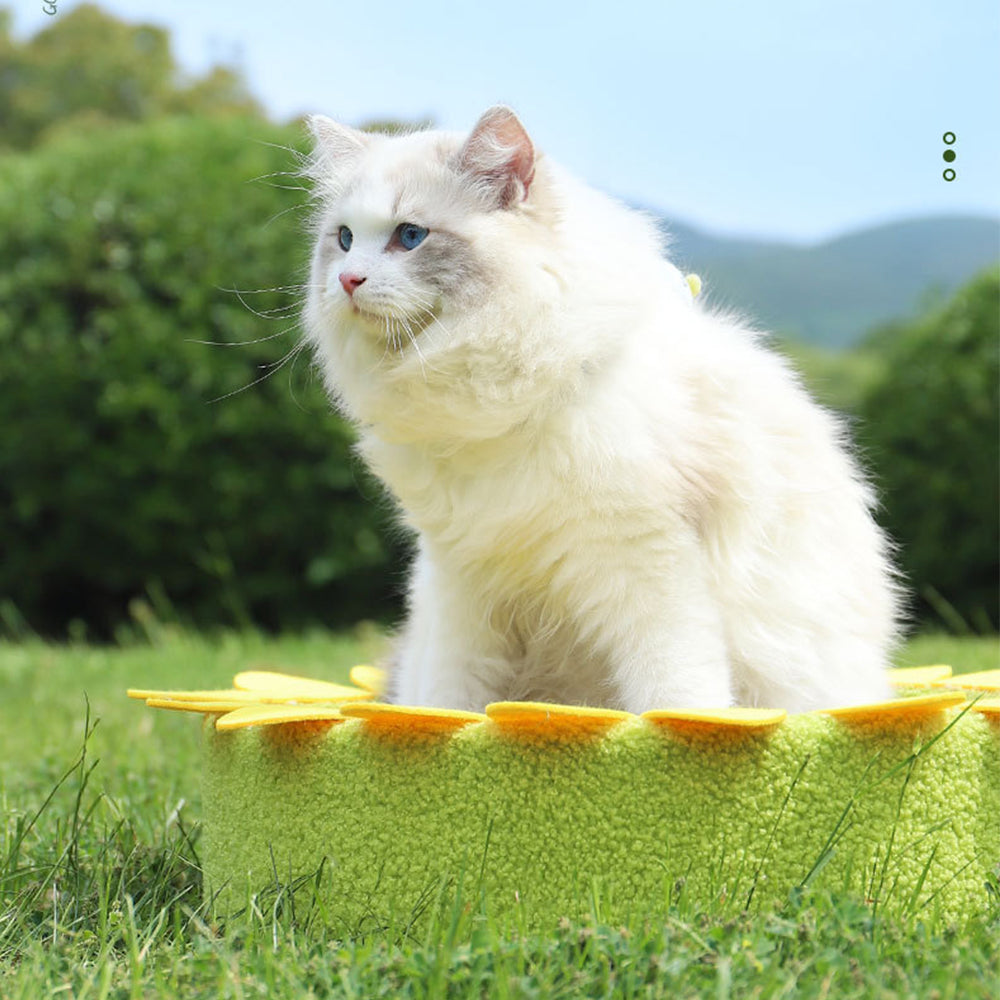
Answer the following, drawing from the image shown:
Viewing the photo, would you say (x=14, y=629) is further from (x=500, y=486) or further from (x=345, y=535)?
(x=500, y=486)

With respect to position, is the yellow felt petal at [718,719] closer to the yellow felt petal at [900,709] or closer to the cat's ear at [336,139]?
the yellow felt petal at [900,709]

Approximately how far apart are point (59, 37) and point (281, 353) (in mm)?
9176

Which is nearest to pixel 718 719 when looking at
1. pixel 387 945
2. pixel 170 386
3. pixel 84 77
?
pixel 387 945

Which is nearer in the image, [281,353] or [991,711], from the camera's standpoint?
[991,711]

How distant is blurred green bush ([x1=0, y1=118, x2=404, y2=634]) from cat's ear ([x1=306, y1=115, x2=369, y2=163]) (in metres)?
3.31

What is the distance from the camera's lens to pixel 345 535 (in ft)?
19.2

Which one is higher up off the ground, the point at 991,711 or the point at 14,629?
the point at 991,711

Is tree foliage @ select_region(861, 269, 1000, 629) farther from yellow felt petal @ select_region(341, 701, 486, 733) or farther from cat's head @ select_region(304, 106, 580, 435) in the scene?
yellow felt petal @ select_region(341, 701, 486, 733)

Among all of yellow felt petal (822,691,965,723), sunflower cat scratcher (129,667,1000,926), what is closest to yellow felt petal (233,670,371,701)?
sunflower cat scratcher (129,667,1000,926)

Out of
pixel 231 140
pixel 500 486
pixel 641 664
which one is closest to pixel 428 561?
pixel 500 486

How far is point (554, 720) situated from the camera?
1873 mm

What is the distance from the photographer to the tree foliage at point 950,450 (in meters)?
5.93

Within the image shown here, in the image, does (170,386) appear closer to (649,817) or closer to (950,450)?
(950,450)

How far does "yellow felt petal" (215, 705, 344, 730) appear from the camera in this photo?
6.35 ft
